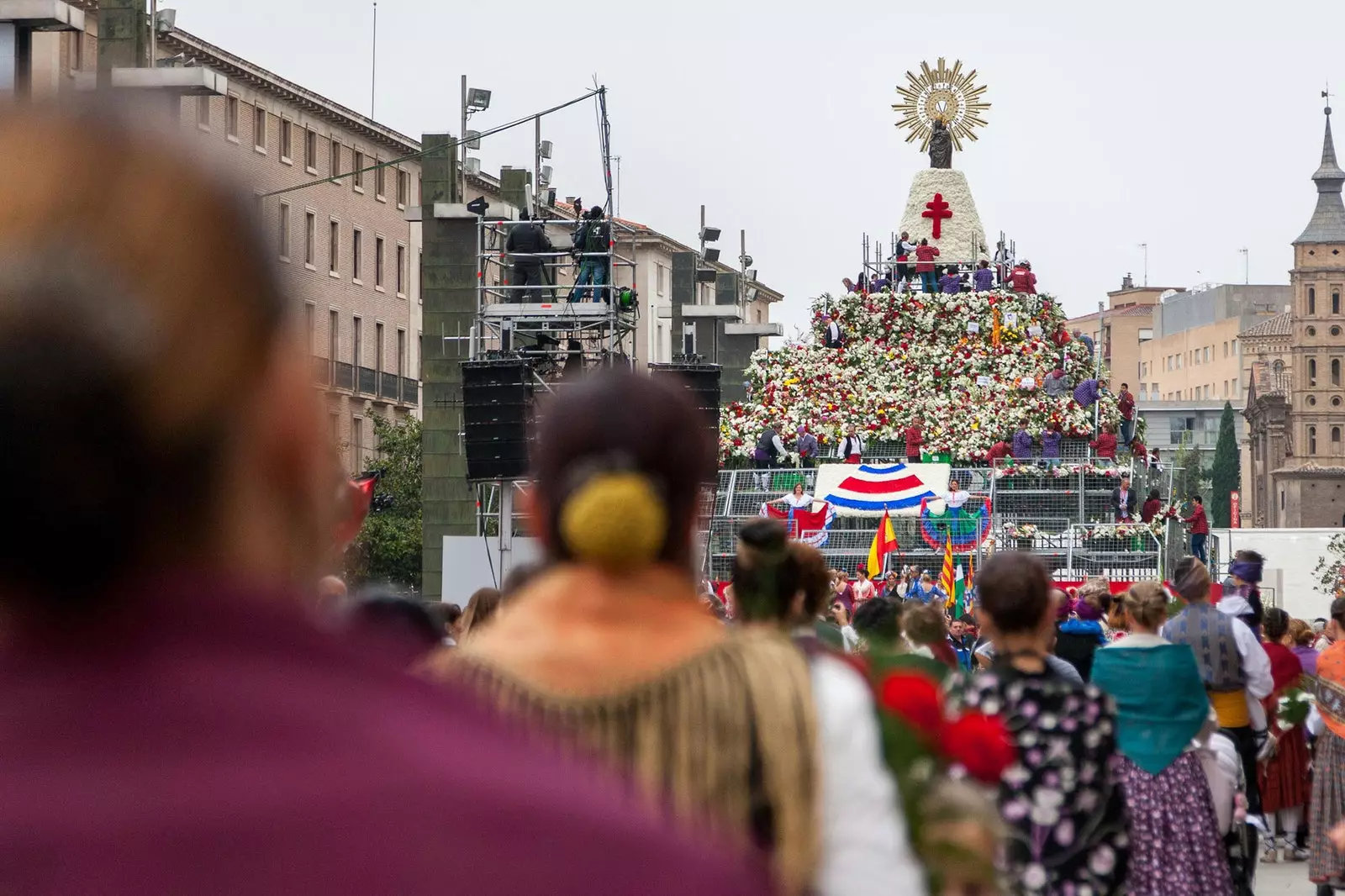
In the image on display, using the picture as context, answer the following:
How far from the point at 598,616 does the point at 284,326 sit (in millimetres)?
1902

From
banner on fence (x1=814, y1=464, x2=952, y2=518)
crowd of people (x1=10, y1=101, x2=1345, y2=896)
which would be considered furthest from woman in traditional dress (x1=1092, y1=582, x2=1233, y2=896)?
banner on fence (x1=814, y1=464, x2=952, y2=518)

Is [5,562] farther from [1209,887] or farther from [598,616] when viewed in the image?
[1209,887]

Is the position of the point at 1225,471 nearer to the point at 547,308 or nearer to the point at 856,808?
the point at 547,308

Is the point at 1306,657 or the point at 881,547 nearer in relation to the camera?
the point at 1306,657

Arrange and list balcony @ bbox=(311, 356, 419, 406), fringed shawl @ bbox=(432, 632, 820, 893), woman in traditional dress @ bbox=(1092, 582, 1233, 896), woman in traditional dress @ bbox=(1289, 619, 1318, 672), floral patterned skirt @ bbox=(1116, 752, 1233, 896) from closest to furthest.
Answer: fringed shawl @ bbox=(432, 632, 820, 893) < woman in traditional dress @ bbox=(1092, 582, 1233, 896) < floral patterned skirt @ bbox=(1116, 752, 1233, 896) < woman in traditional dress @ bbox=(1289, 619, 1318, 672) < balcony @ bbox=(311, 356, 419, 406)

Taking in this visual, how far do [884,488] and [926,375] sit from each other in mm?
7643

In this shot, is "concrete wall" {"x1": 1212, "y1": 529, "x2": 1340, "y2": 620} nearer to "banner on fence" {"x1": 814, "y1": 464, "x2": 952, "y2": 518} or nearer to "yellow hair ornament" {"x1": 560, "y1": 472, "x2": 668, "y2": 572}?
"banner on fence" {"x1": 814, "y1": 464, "x2": 952, "y2": 518}

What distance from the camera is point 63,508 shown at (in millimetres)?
1251

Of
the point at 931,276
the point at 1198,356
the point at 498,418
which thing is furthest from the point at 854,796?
the point at 1198,356

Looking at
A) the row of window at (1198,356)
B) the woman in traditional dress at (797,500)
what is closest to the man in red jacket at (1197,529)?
the woman in traditional dress at (797,500)

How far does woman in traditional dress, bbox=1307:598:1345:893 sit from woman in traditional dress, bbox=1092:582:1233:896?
98.9 inches

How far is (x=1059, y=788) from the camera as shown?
661 cm

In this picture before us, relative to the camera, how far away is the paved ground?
13336 mm

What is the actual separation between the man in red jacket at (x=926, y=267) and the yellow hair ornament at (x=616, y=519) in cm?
4174
